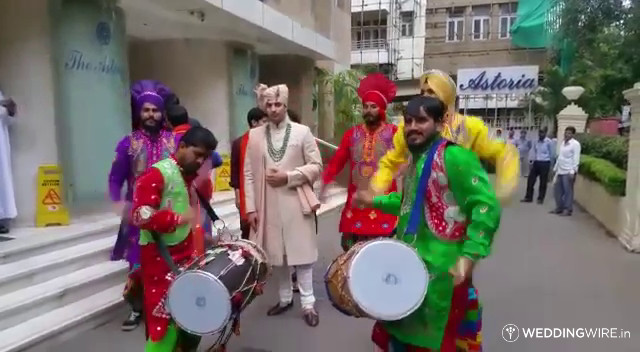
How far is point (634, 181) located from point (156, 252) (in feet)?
20.0

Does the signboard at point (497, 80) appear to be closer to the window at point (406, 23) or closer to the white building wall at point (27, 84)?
the window at point (406, 23)

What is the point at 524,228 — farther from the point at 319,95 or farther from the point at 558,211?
the point at 319,95

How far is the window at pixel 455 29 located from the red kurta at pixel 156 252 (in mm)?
31740

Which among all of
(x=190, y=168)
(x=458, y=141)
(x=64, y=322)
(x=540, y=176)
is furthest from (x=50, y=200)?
(x=540, y=176)

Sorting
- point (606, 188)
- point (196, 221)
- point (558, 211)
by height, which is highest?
point (196, 221)

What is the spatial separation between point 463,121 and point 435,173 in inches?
41.0

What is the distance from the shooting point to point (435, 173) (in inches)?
94.3

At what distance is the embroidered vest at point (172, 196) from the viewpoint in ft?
9.03

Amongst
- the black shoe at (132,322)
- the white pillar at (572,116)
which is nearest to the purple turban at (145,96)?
the black shoe at (132,322)

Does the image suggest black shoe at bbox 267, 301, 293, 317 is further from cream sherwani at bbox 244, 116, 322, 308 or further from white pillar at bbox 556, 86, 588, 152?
white pillar at bbox 556, 86, 588, 152

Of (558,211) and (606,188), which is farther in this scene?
(558,211)

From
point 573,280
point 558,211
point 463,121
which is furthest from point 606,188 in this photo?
point 463,121

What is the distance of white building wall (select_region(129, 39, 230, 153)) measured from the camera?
8.80m

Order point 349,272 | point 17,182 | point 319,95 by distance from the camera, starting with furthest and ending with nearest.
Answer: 1. point 319,95
2. point 17,182
3. point 349,272
